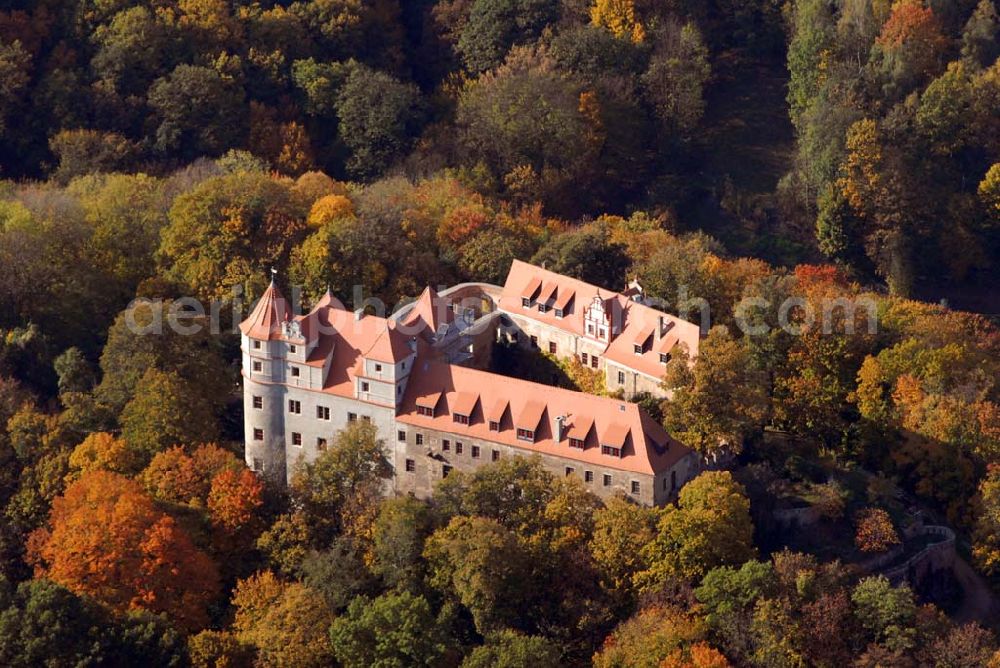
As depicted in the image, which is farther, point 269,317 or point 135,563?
point 269,317

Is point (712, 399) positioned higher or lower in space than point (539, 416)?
higher

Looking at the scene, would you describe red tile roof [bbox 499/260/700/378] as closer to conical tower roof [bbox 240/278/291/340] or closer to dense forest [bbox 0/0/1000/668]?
dense forest [bbox 0/0/1000/668]

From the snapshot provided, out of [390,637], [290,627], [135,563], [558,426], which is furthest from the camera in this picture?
[135,563]

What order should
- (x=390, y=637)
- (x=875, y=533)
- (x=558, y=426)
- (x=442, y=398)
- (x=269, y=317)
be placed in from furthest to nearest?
(x=269, y=317)
(x=442, y=398)
(x=875, y=533)
(x=558, y=426)
(x=390, y=637)

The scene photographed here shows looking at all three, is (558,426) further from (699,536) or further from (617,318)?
(617,318)

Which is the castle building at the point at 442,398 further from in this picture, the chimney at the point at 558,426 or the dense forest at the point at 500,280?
the dense forest at the point at 500,280

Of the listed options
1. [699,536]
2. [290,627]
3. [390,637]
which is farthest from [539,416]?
[290,627]

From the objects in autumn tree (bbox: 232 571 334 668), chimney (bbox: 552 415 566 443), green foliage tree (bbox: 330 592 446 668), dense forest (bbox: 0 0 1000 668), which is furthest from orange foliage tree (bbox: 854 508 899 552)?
autumn tree (bbox: 232 571 334 668)
